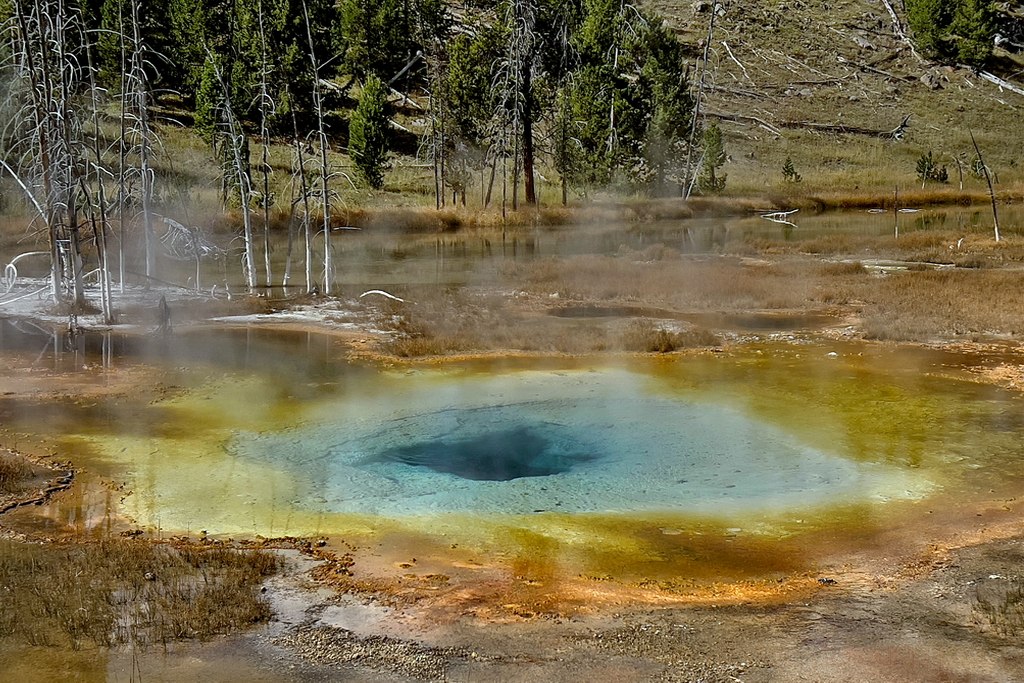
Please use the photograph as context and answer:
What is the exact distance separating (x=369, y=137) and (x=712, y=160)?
19.0 m

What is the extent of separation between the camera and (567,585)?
857cm

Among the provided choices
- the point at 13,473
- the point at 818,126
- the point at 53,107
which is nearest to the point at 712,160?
the point at 818,126

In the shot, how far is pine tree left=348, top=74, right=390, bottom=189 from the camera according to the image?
52.6 metres

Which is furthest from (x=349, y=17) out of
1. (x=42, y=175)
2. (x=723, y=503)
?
(x=723, y=503)

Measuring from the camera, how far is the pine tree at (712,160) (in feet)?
186

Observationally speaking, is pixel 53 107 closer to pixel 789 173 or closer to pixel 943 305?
pixel 943 305

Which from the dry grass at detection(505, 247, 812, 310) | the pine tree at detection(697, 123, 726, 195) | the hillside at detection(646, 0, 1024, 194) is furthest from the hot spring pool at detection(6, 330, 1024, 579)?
the hillside at detection(646, 0, 1024, 194)

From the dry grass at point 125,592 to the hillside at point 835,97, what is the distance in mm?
53750

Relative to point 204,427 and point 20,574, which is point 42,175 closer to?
point 204,427

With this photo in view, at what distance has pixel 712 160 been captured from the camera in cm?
5706

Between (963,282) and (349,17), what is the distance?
49.0 metres

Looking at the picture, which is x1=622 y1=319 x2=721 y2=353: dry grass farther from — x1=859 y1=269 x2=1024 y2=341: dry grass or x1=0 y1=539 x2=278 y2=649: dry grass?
x1=0 y1=539 x2=278 y2=649: dry grass

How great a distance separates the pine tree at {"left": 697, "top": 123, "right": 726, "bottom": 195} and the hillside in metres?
1.75

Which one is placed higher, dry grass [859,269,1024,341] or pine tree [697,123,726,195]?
pine tree [697,123,726,195]
